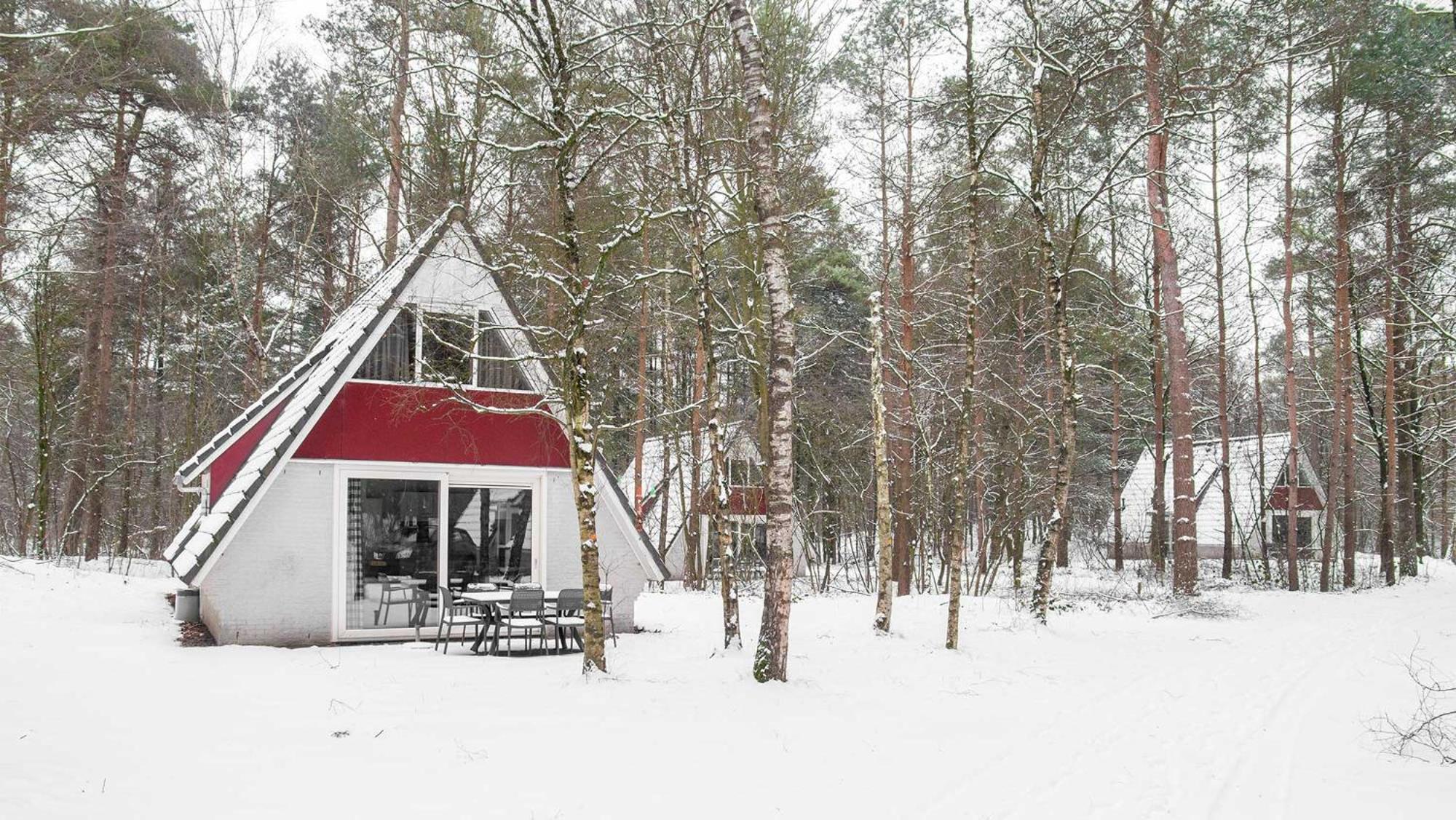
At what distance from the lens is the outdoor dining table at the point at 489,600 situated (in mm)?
10516

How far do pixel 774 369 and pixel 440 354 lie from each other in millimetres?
5805

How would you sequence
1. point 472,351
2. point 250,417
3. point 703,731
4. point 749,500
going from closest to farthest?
point 703,731 < point 472,351 < point 250,417 < point 749,500

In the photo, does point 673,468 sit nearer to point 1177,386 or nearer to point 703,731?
point 1177,386

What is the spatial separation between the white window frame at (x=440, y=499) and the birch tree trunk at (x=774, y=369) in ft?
16.4

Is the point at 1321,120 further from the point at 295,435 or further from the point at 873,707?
the point at 295,435

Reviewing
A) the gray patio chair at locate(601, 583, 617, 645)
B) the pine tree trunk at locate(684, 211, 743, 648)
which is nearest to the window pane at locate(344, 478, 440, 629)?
the gray patio chair at locate(601, 583, 617, 645)

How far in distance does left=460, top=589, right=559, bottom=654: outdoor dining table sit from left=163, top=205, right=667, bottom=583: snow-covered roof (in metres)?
1.93

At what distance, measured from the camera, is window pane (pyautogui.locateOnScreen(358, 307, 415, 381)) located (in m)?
11.8

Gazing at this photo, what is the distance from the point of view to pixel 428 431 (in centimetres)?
1198

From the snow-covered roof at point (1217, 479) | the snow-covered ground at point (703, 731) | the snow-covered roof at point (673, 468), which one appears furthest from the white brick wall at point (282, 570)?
the snow-covered roof at point (1217, 479)

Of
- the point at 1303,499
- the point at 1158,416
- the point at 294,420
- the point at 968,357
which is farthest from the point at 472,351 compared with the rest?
the point at 1303,499

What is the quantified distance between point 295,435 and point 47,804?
21.9ft

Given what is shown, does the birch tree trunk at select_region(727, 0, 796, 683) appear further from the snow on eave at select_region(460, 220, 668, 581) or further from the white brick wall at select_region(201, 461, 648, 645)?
the snow on eave at select_region(460, 220, 668, 581)

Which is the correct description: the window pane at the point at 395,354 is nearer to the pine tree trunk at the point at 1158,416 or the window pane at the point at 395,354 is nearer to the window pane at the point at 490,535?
the window pane at the point at 490,535
